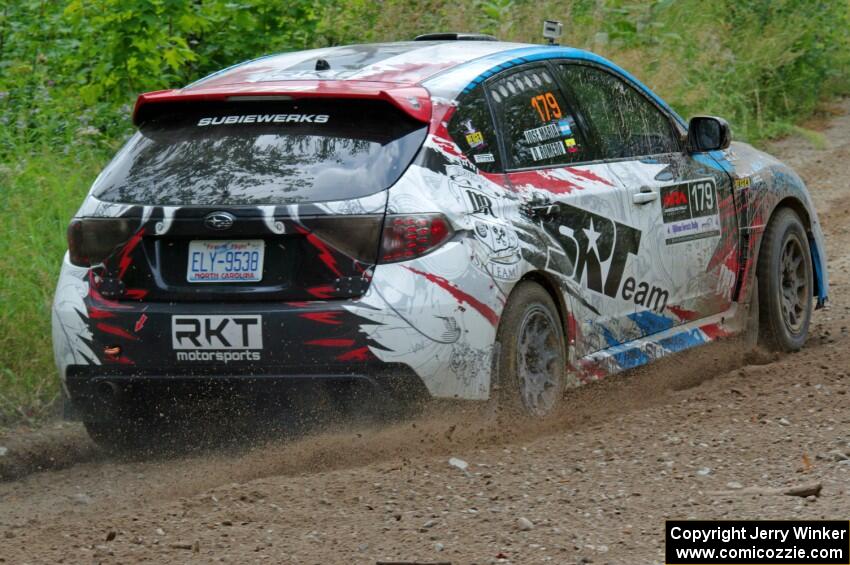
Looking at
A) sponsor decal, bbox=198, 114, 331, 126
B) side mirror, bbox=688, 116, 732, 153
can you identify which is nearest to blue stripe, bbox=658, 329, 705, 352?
side mirror, bbox=688, 116, 732, 153

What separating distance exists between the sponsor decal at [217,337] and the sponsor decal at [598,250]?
1310 millimetres

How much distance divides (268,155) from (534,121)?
4.22 feet

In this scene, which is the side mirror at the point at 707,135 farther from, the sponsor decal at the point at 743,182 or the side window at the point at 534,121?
the side window at the point at 534,121

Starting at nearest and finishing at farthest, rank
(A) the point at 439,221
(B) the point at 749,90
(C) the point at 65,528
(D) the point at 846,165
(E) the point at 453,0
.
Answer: (C) the point at 65,528
(A) the point at 439,221
(E) the point at 453,0
(D) the point at 846,165
(B) the point at 749,90

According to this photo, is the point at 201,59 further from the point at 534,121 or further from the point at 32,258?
the point at 534,121

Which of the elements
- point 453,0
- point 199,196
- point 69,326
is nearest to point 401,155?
point 199,196

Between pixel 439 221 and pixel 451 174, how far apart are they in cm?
26

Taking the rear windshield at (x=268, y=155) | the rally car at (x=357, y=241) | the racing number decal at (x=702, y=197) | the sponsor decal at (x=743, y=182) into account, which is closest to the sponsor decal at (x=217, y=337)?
the rally car at (x=357, y=241)

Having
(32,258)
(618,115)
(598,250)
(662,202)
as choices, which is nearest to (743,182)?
(662,202)

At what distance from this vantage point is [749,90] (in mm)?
15461

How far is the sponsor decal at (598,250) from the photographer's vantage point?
587 centimetres

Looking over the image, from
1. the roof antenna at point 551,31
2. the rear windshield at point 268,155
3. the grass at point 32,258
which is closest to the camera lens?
the rear windshield at point 268,155

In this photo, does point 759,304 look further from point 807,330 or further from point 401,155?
point 401,155

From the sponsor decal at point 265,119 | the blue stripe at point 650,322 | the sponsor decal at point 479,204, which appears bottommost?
the blue stripe at point 650,322
